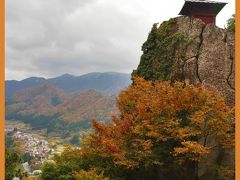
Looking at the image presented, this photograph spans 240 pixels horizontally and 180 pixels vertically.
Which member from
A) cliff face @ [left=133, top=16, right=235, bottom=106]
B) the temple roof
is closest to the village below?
cliff face @ [left=133, top=16, right=235, bottom=106]

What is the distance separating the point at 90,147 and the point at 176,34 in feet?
40.6

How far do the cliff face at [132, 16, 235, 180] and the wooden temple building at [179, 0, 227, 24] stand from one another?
88.5 inches

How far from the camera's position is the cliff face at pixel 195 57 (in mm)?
31766

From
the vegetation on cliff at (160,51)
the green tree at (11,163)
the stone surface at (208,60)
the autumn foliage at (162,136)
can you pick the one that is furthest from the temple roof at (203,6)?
the green tree at (11,163)

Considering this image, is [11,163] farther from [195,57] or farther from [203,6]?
[203,6]

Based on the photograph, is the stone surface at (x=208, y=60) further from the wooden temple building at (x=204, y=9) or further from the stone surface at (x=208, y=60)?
the wooden temple building at (x=204, y=9)

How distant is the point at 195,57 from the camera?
32.4m

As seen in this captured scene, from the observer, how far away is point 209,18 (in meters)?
36.2

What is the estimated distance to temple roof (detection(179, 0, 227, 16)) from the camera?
116 ft

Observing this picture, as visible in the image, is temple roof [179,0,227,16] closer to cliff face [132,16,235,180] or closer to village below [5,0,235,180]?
village below [5,0,235,180]

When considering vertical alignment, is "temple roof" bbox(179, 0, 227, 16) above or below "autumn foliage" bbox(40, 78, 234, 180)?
above

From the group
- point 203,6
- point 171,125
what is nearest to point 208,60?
point 203,6

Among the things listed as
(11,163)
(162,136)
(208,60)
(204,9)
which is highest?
(204,9)

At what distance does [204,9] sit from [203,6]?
0.27m
